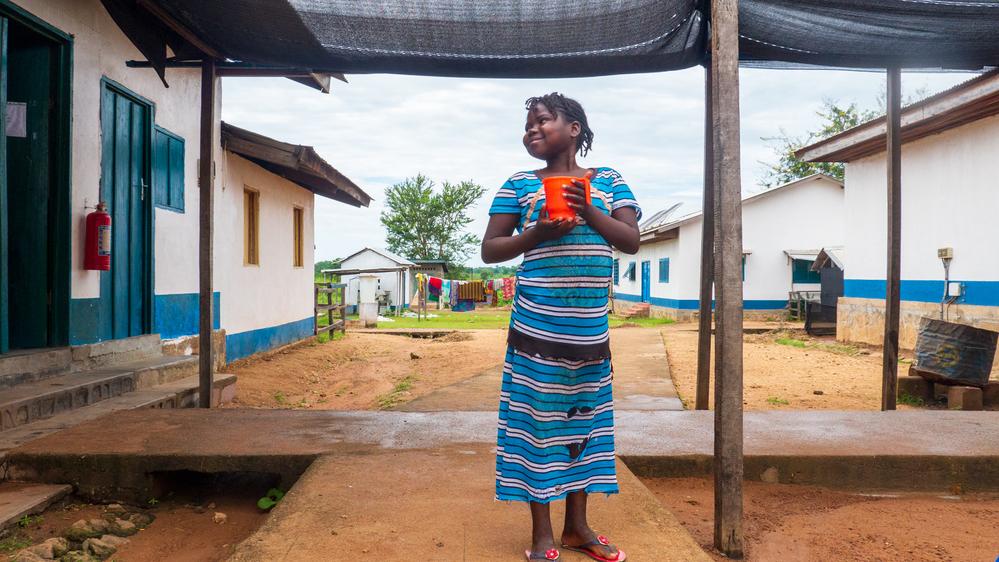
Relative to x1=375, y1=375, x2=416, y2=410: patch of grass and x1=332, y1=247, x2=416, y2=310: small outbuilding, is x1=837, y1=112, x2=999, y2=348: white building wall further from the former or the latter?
x1=332, y1=247, x2=416, y2=310: small outbuilding

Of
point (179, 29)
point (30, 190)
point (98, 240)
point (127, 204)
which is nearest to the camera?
point (179, 29)

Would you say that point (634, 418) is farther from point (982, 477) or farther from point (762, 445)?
point (982, 477)

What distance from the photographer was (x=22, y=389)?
14.1 feet

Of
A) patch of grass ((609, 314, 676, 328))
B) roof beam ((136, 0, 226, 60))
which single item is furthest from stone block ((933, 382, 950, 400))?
patch of grass ((609, 314, 676, 328))

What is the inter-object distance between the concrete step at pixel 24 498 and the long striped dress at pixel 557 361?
6.83 feet

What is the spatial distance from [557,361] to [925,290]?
11069mm

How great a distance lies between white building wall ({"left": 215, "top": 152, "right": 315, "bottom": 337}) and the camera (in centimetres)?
858

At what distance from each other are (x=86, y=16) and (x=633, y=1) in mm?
4151

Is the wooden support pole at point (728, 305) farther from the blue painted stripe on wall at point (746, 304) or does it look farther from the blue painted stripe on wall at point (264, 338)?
the blue painted stripe on wall at point (746, 304)

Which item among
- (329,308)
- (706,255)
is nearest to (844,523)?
(706,255)

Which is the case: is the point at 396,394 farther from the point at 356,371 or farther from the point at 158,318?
the point at 356,371

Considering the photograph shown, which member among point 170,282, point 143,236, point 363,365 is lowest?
point 363,365

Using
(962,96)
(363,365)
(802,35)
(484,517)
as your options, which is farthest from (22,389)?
(962,96)

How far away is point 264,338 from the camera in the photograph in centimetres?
1026
